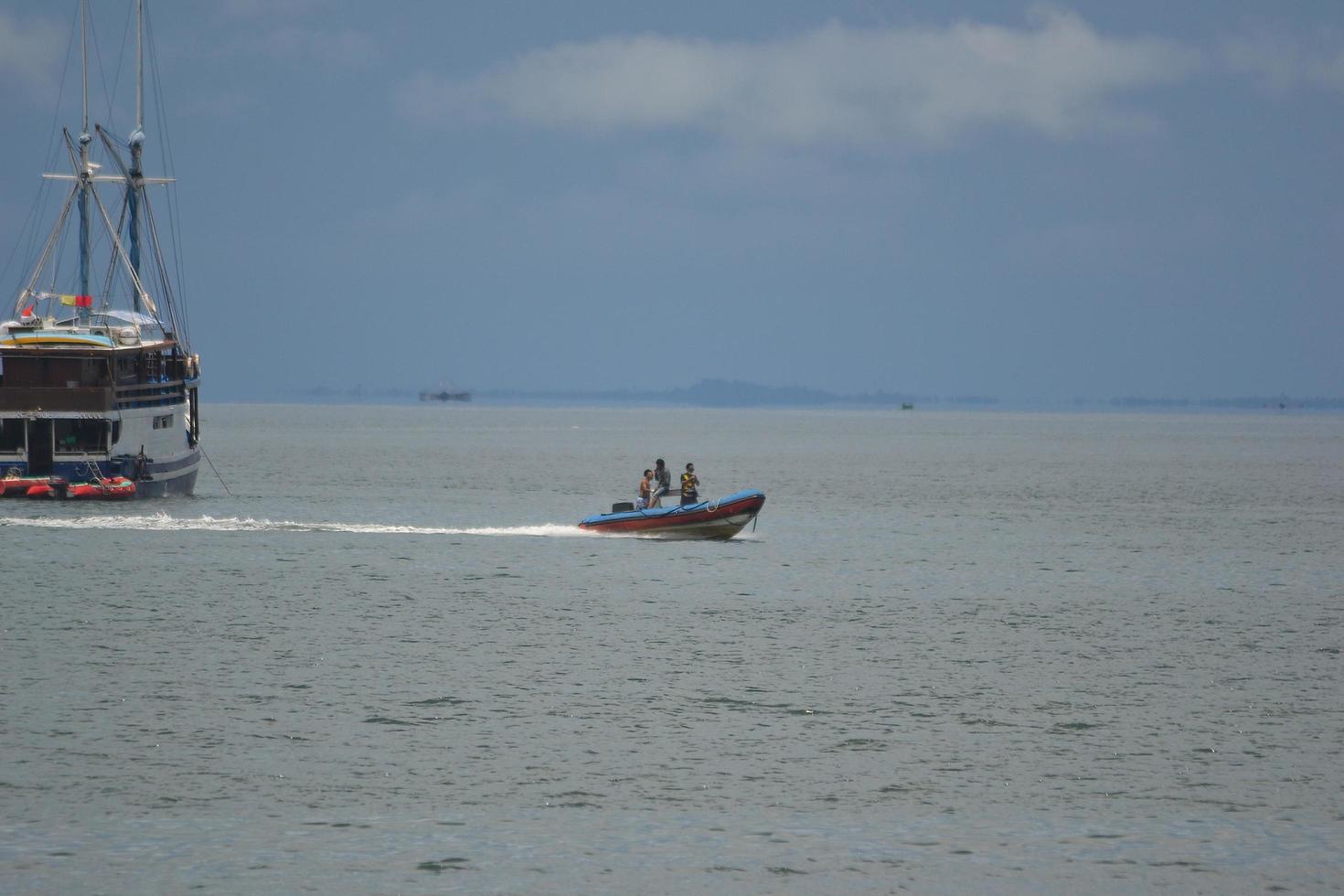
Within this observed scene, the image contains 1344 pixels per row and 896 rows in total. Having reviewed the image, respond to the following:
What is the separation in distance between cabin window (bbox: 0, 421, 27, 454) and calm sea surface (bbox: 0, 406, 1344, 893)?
7.85m

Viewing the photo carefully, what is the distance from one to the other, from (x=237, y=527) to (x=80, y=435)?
967cm

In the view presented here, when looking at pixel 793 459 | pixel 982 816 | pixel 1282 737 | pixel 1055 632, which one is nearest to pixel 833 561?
pixel 1055 632

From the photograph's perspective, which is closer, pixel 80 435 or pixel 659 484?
pixel 659 484

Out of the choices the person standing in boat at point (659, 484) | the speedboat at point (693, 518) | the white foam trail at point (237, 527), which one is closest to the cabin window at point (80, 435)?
the white foam trail at point (237, 527)

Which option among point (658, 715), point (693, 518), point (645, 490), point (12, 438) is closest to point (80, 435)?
point (12, 438)

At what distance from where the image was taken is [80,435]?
69.5 m

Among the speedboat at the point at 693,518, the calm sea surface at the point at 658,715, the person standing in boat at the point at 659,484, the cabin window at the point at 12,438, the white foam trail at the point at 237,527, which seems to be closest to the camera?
the calm sea surface at the point at 658,715

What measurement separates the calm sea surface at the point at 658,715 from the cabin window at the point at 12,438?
25.7 ft

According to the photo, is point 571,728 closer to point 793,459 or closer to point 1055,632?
point 1055,632

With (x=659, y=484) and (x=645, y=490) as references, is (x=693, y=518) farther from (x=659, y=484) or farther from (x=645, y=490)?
(x=659, y=484)

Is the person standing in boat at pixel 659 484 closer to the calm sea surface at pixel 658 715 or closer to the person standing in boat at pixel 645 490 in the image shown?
the person standing in boat at pixel 645 490

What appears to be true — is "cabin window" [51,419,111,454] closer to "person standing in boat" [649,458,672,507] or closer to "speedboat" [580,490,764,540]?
"speedboat" [580,490,764,540]

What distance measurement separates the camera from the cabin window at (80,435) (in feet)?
227

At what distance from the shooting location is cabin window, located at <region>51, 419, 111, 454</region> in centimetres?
6925
